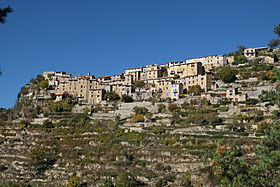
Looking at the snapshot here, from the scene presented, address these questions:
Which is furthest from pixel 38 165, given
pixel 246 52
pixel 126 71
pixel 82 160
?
pixel 246 52

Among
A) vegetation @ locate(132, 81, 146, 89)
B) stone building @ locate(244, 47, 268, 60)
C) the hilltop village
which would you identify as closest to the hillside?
the hilltop village

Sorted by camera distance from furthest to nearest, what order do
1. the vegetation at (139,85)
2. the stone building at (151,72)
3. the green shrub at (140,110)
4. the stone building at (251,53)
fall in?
the stone building at (151,72), the stone building at (251,53), the vegetation at (139,85), the green shrub at (140,110)

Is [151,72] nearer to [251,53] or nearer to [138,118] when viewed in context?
[251,53]

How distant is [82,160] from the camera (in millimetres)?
43625

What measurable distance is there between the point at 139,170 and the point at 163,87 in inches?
1027

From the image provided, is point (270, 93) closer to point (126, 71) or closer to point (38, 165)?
point (38, 165)

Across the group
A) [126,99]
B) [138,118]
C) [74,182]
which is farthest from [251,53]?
[74,182]

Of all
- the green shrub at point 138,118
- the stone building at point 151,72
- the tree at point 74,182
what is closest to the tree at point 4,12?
the tree at point 74,182

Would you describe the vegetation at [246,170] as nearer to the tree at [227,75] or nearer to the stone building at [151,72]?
the tree at [227,75]

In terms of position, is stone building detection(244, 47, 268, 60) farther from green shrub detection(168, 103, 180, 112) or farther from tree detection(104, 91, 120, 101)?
tree detection(104, 91, 120, 101)

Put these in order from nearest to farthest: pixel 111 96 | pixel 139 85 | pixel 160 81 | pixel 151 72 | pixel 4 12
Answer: pixel 4 12 < pixel 111 96 < pixel 160 81 < pixel 139 85 < pixel 151 72

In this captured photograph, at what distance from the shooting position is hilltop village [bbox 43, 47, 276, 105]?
61.1 m

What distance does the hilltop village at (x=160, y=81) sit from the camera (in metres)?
61.1

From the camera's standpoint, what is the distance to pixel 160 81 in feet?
216
